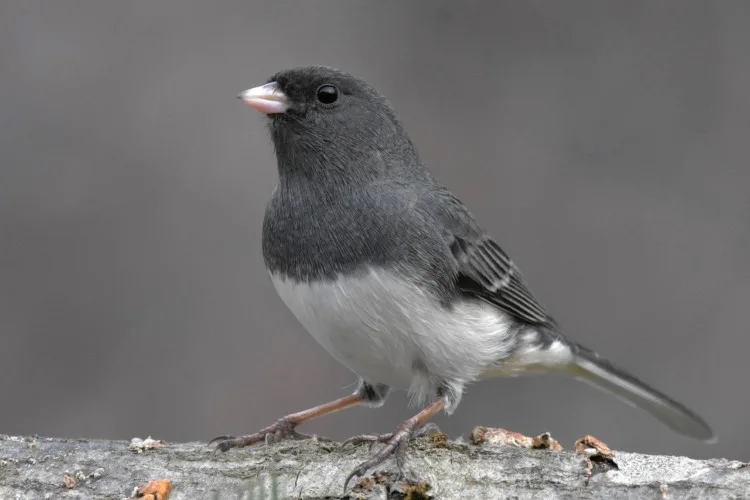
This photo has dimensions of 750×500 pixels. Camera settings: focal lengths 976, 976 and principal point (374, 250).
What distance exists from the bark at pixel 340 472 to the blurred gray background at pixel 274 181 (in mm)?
1307

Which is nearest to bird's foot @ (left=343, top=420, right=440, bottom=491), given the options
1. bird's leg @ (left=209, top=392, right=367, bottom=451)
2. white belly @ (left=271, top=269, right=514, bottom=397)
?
white belly @ (left=271, top=269, right=514, bottom=397)

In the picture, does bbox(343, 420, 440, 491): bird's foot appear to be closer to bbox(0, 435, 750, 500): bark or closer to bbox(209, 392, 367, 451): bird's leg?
bbox(0, 435, 750, 500): bark

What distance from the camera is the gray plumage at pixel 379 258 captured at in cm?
253

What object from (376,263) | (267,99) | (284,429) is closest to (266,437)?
(284,429)

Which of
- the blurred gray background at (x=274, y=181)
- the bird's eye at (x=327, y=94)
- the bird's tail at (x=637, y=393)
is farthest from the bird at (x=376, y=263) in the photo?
the blurred gray background at (x=274, y=181)

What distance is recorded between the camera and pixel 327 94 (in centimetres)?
284

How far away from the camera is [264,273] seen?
4074 millimetres

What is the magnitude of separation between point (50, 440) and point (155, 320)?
4.71 ft

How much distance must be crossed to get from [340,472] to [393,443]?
0.16 m

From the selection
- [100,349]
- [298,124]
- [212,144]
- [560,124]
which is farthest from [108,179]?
[560,124]

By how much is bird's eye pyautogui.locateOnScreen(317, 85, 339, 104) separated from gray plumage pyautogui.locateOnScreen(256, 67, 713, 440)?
12mm

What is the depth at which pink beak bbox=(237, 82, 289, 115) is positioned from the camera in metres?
2.73

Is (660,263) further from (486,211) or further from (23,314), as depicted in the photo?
(23,314)

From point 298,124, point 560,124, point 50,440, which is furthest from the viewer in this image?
point 560,124
